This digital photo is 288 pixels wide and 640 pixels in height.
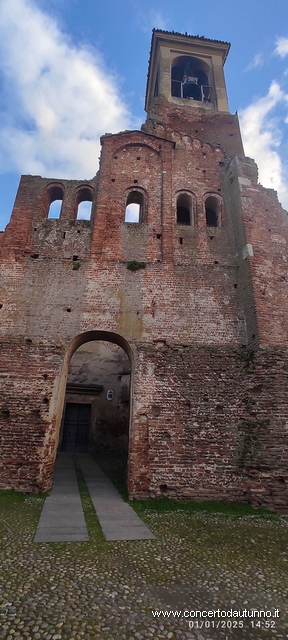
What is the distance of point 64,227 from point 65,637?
10133 millimetres

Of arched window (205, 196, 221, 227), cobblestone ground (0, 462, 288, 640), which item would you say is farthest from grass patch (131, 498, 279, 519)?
arched window (205, 196, 221, 227)

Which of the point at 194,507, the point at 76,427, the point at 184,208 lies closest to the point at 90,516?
the point at 194,507

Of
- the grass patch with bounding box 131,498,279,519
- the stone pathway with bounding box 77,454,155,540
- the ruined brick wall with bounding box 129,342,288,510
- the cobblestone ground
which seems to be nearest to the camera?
the cobblestone ground

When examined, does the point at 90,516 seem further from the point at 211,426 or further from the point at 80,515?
the point at 211,426

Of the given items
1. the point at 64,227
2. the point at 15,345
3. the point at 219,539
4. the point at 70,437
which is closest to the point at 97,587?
the point at 219,539

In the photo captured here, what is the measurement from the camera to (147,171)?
1217 centimetres

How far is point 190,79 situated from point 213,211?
8.53m

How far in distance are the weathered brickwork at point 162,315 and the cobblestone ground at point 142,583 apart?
205 cm

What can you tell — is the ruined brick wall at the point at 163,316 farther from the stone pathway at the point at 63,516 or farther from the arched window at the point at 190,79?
the arched window at the point at 190,79

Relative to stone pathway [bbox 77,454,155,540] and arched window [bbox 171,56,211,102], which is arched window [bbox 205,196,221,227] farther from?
stone pathway [bbox 77,454,155,540]

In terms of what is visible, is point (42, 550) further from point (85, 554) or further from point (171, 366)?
point (171, 366)

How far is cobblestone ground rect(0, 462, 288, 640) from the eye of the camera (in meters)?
3.04

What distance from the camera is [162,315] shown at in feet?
31.2

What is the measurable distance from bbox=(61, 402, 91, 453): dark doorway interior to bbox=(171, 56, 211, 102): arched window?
53.6ft
